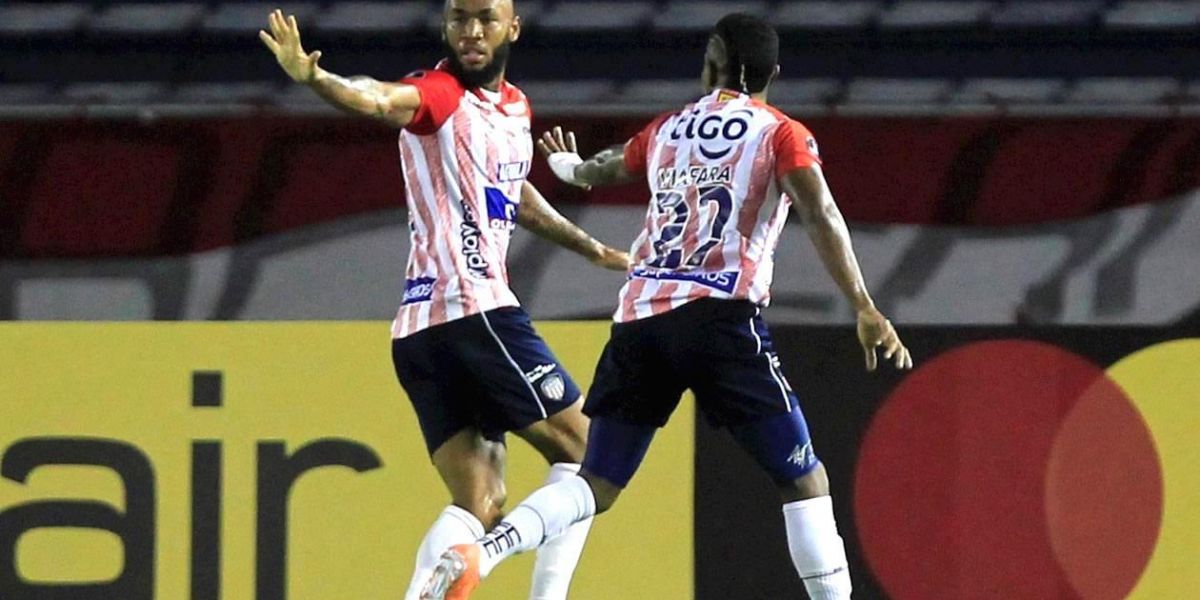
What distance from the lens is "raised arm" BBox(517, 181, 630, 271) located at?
4.82m

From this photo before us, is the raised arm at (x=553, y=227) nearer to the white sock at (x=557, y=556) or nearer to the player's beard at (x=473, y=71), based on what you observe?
the player's beard at (x=473, y=71)

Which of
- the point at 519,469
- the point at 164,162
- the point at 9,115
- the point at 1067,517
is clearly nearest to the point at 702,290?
the point at 519,469

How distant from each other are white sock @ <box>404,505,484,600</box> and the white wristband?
877mm

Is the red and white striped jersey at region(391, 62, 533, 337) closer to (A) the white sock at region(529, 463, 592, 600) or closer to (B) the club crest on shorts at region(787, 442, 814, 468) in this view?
(A) the white sock at region(529, 463, 592, 600)

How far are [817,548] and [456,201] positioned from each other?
42.7 inches

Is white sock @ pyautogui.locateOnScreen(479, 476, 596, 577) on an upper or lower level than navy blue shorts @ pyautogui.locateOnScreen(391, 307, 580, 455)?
lower

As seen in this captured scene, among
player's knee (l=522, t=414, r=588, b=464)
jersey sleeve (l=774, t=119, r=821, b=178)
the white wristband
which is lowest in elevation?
player's knee (l=522, t=414, r=588, b=464)

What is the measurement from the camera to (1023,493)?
540 cm

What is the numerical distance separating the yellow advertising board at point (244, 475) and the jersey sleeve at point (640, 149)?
0.92 m

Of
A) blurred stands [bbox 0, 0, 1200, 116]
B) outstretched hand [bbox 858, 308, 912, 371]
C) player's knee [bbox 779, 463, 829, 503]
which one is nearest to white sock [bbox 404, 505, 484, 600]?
player's knee [bbox 779, 463, 829, 503]

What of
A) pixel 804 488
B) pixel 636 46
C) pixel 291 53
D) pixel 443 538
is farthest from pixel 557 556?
pixel 636 46

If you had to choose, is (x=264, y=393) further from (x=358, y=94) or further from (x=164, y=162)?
(x=358, y=94)

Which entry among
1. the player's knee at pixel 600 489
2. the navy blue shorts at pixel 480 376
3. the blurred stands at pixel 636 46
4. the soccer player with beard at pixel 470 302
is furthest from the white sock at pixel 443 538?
the blurred stands at pixel 636 46

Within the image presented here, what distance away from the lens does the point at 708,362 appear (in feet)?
14.0
